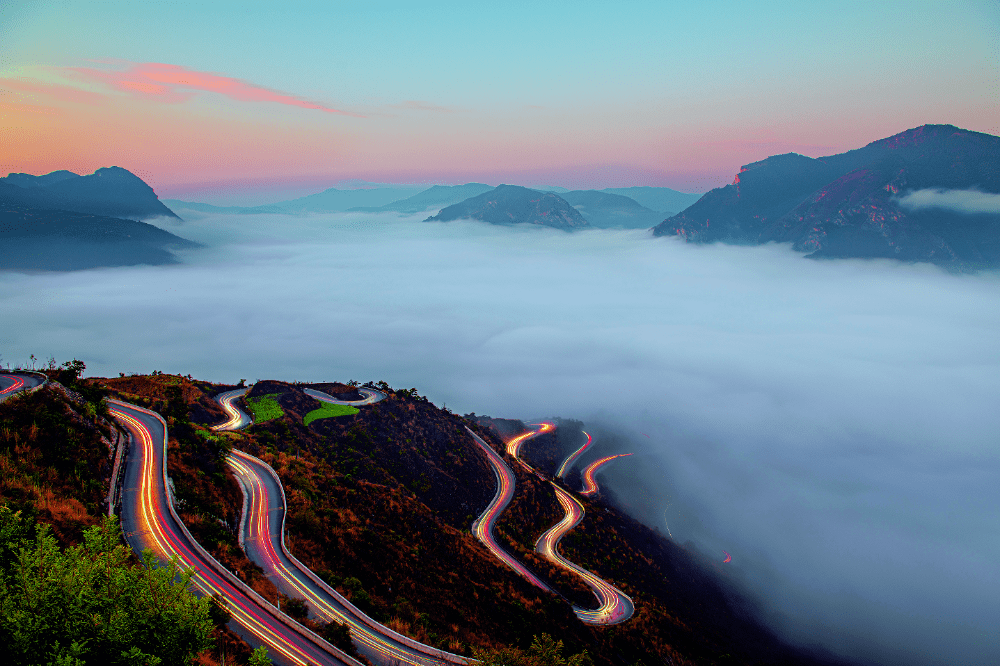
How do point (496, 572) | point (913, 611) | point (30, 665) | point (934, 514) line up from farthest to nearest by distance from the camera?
point (934, 514)
point (913, 611)
point (496, 572)
point (30, 665)

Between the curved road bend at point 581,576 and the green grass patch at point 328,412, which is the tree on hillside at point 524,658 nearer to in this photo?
the curved road bend at point 581,576

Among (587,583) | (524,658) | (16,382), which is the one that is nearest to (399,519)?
(524,658)

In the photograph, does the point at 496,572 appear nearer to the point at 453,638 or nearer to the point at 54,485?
the point at 453,638

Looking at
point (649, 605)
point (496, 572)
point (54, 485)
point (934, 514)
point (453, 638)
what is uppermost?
point (54, 485)

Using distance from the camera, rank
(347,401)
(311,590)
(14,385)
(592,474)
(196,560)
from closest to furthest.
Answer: (196,560) < (311,590) < (14,385) < (347,401) < (592,474)

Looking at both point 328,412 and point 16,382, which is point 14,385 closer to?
point 16,382

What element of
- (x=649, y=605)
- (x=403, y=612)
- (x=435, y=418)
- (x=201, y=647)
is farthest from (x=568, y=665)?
(x=435, y=418)
